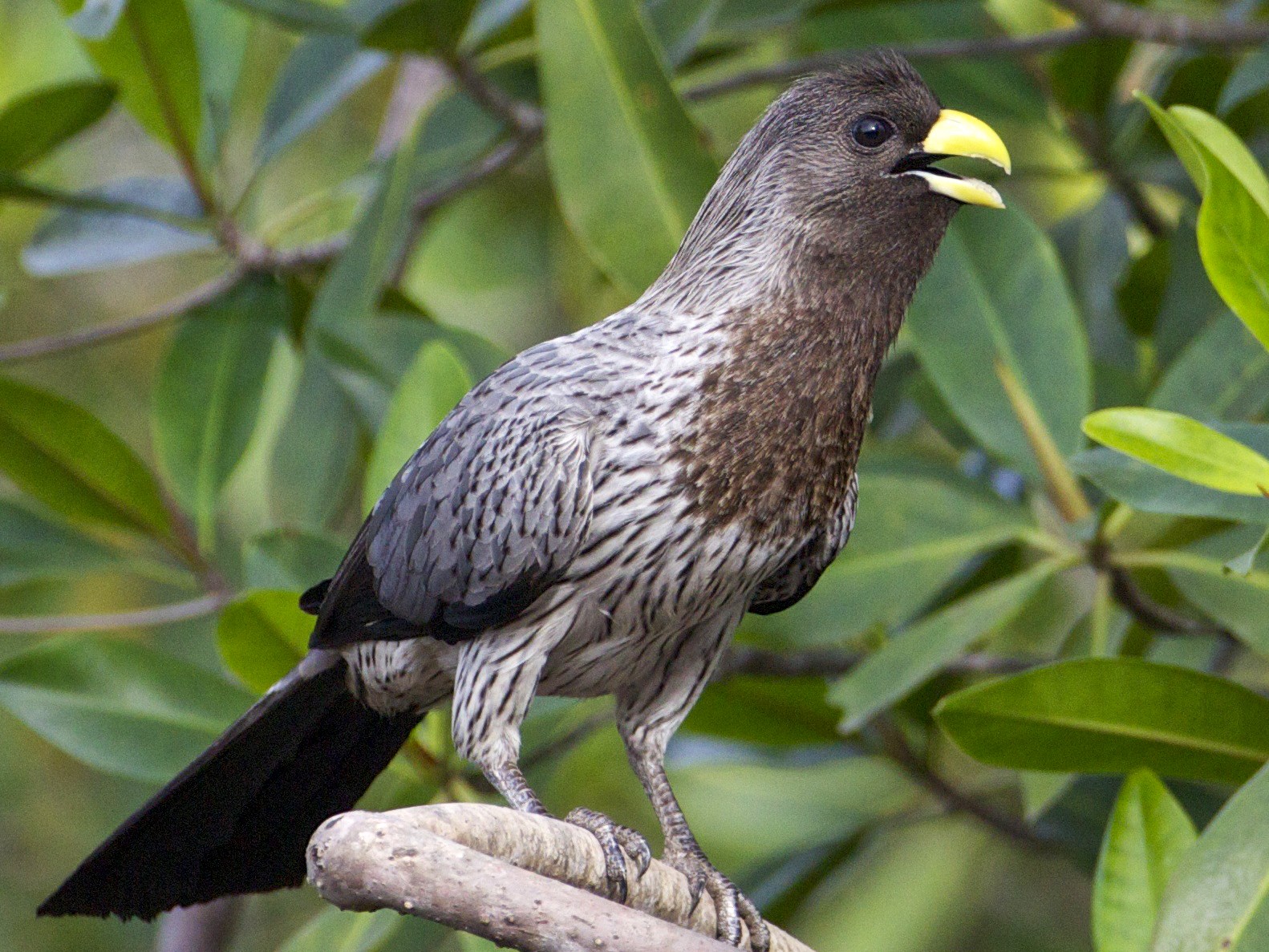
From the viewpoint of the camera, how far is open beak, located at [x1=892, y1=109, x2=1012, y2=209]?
2.31 metres

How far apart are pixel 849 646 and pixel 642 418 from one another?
4.67 ft

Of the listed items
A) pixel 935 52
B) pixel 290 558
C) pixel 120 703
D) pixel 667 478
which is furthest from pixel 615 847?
pixel 935 52

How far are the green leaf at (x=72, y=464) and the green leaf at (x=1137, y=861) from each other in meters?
2.23

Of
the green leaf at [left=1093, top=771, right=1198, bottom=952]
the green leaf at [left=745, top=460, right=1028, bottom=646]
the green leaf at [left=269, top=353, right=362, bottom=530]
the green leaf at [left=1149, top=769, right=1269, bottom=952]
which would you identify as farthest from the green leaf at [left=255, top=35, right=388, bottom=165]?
the green leaf at [left=1149, top=769, right=1269, bottom=952]

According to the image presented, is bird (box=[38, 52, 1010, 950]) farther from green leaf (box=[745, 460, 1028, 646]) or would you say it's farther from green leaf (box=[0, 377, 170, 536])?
green leaf (box=[0, 377, 170, 536])

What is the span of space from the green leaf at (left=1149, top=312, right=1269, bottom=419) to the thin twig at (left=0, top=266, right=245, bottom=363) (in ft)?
7.46

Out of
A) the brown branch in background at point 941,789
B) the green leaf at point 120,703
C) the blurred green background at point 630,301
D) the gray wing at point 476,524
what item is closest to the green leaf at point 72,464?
the blurred green background at point 630,301

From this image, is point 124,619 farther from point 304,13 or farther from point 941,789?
point 941,789

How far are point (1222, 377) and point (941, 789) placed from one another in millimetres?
1221

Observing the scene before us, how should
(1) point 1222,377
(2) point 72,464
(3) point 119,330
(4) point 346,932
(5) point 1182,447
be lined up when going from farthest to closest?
(3) point 119,330
(2) point 72,464
(1) point 1222,377
(4) point 346,932
(5) point 1182,447

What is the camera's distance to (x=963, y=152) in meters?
2.35

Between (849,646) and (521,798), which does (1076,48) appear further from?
(521,798)

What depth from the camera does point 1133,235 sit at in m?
4.63

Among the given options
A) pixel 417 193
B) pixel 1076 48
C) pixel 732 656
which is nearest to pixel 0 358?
pixel 417 193
